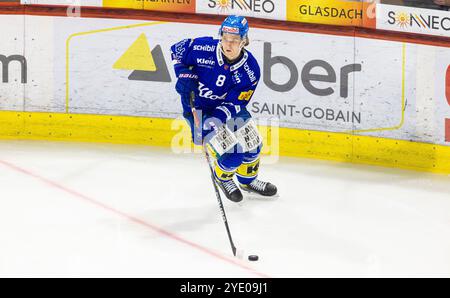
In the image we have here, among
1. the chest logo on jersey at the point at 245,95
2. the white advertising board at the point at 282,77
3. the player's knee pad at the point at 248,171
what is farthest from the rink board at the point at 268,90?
the chest logo on jersey at the point at 245,95

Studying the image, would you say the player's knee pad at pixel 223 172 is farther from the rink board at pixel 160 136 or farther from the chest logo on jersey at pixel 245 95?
the rink board at pixel 160 136

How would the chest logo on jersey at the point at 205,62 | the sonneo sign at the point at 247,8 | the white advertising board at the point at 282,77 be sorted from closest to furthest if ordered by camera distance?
1. the chest logo on jersey at the point at 205,62
2. the white advertising board at the point at 282,77
3. the sonneo sign at the point at 247,8

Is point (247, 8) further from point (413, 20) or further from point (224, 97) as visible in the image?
point (224, 97)

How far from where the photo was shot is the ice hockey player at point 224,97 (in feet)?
21.2

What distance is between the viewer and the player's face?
20.6ft

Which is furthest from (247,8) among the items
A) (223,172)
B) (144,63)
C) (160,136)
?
(223,172)

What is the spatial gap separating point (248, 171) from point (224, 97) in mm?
584

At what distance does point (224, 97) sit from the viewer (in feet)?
22.0

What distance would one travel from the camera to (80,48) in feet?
27.1

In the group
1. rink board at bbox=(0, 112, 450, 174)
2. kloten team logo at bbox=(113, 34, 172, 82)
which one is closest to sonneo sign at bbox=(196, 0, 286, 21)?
kloten team logo at bbox=(113, 34, 172, 82)

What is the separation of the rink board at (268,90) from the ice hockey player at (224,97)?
1.23m
